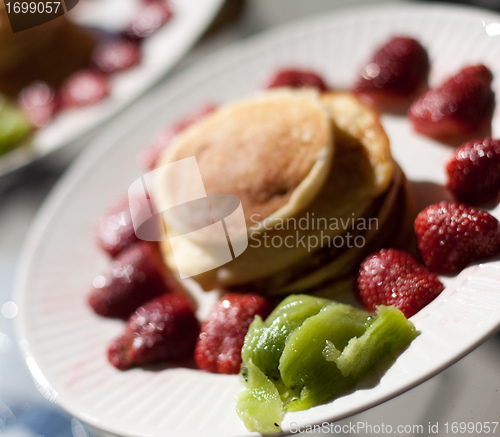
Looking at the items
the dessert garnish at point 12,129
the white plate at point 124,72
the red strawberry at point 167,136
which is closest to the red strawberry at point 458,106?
the red strawberry at point 167,136

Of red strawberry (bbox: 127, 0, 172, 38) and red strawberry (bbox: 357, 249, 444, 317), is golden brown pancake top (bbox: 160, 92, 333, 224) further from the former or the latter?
red strawberry (bbox: 127, 0, 172, 38)

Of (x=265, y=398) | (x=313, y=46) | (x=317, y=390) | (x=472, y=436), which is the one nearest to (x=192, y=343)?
(x=265, y=398)

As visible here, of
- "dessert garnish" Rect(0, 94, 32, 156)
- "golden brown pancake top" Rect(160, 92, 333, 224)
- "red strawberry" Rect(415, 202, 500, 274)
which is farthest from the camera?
"dessert garnish" Rect(0, 94, 32, 156)

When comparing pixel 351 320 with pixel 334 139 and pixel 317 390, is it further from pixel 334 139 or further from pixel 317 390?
pixel 334 139

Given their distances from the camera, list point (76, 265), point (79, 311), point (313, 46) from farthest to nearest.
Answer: point (313, 46), point (76, 265), point (79, 311)

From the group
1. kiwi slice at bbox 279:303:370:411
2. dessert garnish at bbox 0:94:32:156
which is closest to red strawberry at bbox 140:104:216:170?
dessert garnish at bbox 0:94:32:156

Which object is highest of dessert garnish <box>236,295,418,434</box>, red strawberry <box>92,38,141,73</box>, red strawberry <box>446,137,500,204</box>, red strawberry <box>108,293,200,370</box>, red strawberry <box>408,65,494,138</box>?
red strawberry <box>92,38,141,73</box>

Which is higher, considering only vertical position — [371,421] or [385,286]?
[385,286]
